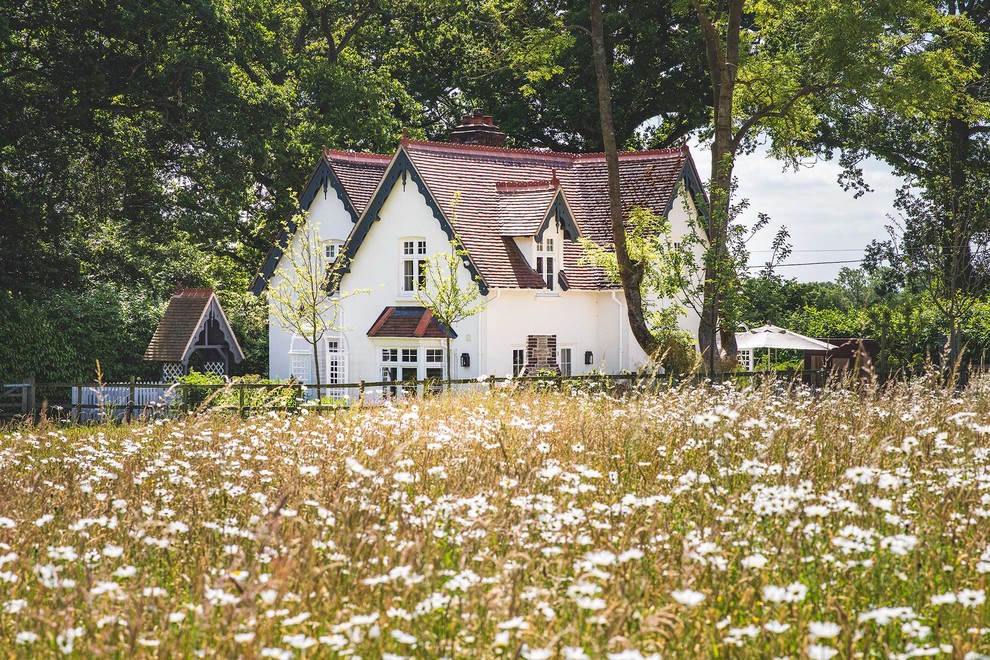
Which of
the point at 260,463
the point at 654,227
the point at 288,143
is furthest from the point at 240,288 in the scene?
the point at 260,463

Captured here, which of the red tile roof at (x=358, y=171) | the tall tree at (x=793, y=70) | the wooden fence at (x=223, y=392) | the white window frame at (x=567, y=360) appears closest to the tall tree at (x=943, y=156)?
the tall tree at (x=793, y=70)

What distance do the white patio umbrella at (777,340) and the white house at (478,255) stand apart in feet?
8.44

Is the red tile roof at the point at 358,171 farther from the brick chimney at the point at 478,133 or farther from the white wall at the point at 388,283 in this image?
the brick chimney at the point at 478,133

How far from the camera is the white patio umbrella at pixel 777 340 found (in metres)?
32.7

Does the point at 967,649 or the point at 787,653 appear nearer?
the point at 967,649

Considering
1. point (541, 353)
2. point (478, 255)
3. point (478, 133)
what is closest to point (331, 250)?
point (478, 133)

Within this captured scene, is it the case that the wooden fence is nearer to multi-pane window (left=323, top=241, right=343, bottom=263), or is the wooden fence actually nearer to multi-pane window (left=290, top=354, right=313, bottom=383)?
multi-pane window (left=290, top=354, right=313, bottom=383)

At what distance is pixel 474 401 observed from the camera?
14148 mm

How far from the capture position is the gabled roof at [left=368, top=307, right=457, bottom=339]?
31438mm

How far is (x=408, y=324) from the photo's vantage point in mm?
32250

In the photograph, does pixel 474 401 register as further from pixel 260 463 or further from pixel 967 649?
pixel 967 649

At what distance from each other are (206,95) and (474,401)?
883 inches

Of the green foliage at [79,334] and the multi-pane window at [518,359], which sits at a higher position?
the green foliage at [79,334]

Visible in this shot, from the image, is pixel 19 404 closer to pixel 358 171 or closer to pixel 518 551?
pixel 358 171
